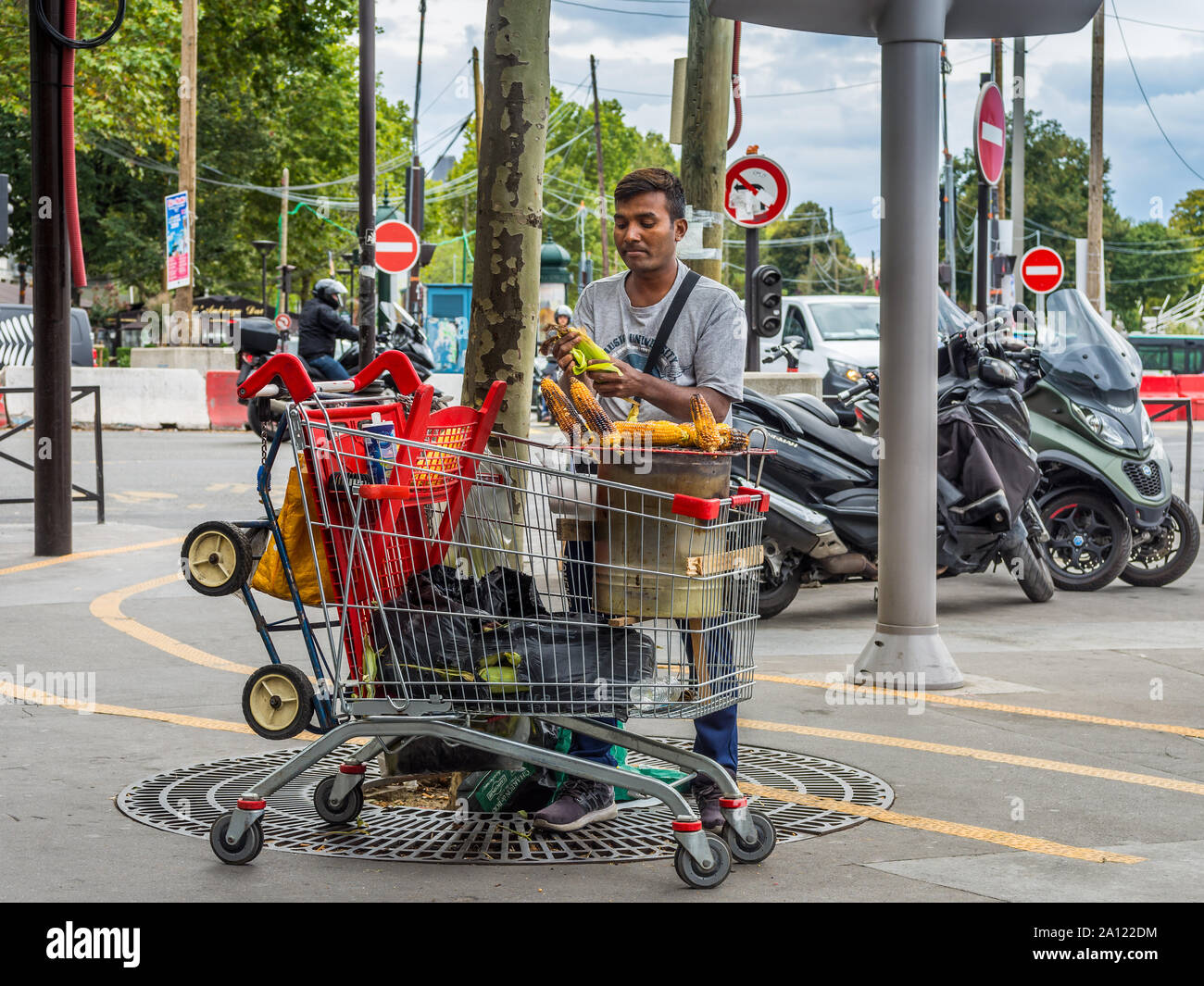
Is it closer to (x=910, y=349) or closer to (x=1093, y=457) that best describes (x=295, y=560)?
(x=910, y=349)

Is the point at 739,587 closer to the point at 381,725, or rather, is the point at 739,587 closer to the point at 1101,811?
the point at 381,725

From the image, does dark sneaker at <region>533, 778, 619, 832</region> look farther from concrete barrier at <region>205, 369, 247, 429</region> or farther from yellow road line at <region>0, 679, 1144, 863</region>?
concrete barrier at <region>205, 369, 247, 429</region>

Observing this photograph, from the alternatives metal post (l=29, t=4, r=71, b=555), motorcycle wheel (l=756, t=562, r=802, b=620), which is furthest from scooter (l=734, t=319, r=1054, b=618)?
metal post (l=29, t=4, r=71, b=555)

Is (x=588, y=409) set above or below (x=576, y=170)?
below

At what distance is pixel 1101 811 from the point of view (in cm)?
468

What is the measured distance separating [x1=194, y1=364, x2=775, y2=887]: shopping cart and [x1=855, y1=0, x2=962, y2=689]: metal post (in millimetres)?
2714

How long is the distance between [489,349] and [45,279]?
5.70 meters

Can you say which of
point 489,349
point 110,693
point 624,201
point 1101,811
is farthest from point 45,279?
point 1101,811

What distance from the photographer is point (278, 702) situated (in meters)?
4.11

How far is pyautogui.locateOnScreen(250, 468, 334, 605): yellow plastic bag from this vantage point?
158 inches

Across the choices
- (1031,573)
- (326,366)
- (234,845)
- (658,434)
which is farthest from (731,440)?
(326,366)

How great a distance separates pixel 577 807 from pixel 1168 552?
6.60 m

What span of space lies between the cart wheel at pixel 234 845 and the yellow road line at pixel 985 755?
2.38 meters

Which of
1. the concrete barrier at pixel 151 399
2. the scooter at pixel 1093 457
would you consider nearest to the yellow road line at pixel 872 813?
the scooter at pixel 1093 457
